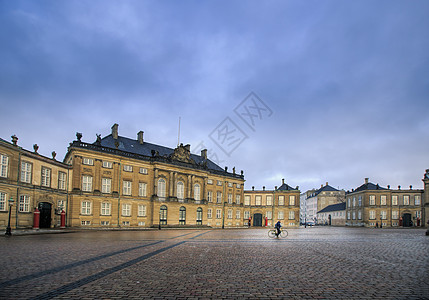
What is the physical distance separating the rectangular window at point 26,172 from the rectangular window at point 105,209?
12.4 metres

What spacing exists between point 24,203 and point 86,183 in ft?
34.4

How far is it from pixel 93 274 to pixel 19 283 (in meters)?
1.97

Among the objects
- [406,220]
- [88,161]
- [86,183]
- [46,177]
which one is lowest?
[406,220]

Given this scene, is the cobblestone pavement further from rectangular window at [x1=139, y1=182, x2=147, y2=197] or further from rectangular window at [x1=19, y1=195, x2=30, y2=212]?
rectangular window at [x1=139, y1=182, x2=147, y2=197]

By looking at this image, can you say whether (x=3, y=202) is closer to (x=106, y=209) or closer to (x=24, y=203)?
(x=24, y=203)

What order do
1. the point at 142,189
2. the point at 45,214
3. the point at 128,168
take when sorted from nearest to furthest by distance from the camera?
the point at 45,214, the point at 128,168, the point at 142,189

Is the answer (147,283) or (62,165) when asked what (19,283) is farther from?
(62,165)

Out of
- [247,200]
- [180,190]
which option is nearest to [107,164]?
[180,190]

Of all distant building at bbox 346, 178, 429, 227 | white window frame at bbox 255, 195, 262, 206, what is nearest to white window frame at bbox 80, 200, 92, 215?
white window frame at bbox 255, 195, 262, 206

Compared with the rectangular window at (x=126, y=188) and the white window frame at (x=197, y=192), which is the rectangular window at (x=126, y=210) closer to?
the rectangular window at (x=126, y=188)

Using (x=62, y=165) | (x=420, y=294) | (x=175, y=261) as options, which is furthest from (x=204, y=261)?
(x=62, y=165)

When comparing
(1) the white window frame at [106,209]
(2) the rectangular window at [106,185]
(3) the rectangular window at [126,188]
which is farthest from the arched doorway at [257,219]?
(2) the rectangular window at [106,185]

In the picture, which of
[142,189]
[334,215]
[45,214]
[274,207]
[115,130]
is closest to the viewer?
→ [45,214]

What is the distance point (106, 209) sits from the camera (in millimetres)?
44469
